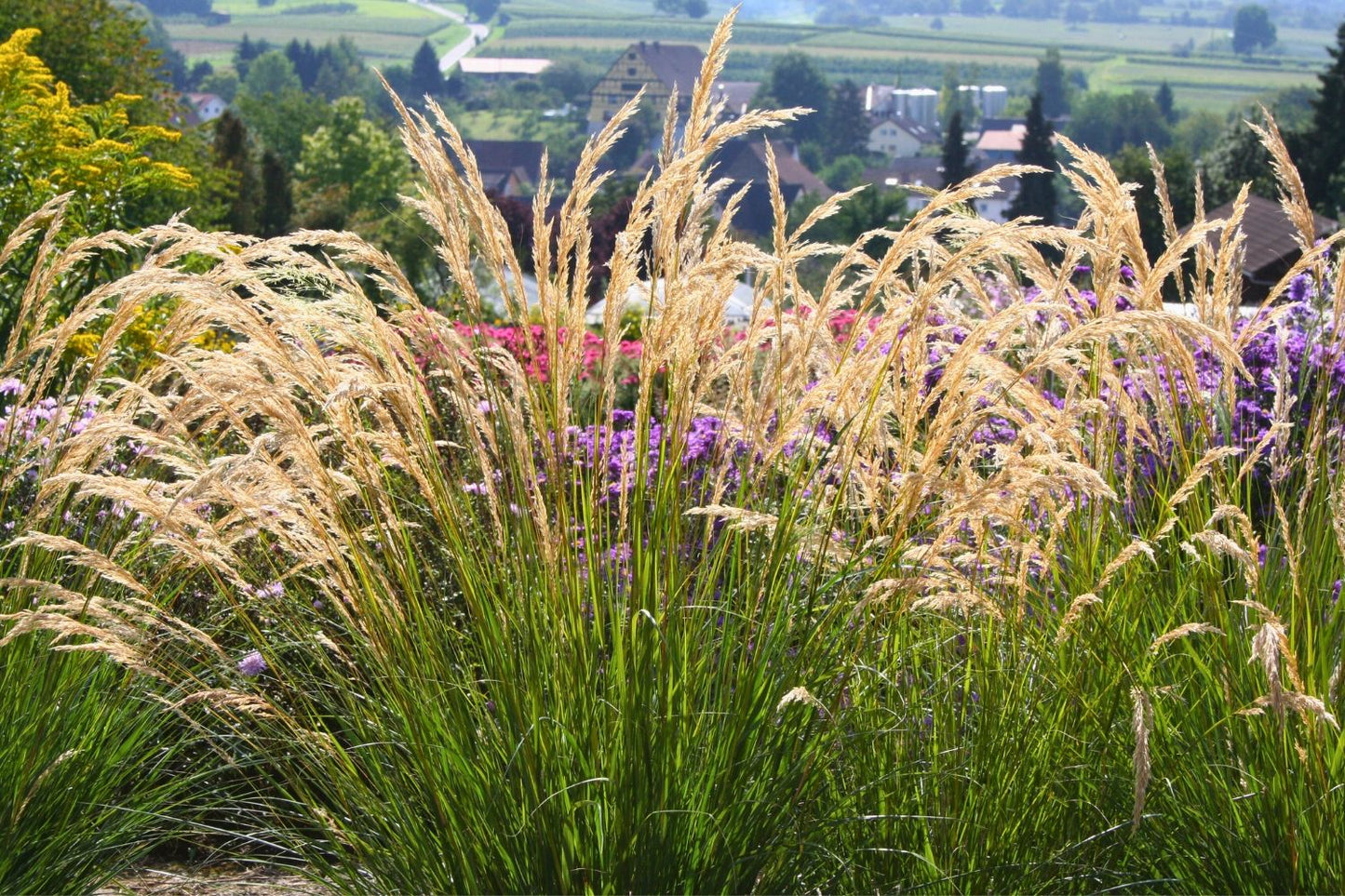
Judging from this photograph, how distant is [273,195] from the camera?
51.6 metres

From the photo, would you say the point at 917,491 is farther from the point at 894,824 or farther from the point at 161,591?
the point at 161,591

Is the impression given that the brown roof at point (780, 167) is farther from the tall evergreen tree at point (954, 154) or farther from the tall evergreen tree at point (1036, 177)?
the tall evergreen tree at point (1036, 177)

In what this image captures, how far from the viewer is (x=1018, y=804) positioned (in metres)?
2.66

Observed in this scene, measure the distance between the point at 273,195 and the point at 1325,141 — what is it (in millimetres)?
39998

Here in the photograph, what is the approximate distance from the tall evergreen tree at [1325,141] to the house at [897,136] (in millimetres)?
141248

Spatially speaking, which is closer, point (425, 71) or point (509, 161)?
point (509, 161)

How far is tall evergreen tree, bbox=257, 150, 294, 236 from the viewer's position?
51031 millimetres

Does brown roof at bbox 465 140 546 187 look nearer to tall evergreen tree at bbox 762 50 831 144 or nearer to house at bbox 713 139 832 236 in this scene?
house at bbox 713 139 832 236

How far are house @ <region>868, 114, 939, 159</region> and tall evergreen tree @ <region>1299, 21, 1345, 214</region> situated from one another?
14125 centimetres

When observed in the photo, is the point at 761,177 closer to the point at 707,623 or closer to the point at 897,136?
the point at 897,136

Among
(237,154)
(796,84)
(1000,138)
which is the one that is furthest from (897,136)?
(237,154)

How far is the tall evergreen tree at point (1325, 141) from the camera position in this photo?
173ft

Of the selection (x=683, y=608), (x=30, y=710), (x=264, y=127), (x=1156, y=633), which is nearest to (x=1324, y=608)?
(x=1156, y=633)

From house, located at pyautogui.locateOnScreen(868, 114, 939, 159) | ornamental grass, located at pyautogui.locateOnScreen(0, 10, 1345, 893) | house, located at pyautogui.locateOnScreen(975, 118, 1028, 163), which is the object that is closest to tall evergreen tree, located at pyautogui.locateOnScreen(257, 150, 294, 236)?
ornamental grass, located at pyautogui.locateOnScreen(0, 10, 1345, 893)
